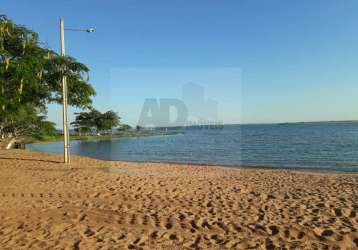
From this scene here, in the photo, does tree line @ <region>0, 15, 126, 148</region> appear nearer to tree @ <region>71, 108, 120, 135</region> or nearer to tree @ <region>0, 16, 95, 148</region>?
tree @ <region>0, 16, 95, 148</region>

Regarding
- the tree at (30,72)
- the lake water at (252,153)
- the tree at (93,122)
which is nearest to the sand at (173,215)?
the tree at (30,72)

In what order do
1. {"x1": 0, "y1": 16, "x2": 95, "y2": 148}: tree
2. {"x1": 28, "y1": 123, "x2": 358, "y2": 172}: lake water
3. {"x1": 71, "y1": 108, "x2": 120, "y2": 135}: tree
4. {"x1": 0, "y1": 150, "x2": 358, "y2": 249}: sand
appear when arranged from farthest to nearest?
{"x1": 71, "y1": 108, "x2": 120, "y2": 135}: tree
{"x1": 28, "y1": 123, "x2": 358, "y2": 172}: lake water
{"x1": 0, "y1": 16, "x2": 95, "y2": 148}: tree
{"x1": 0, "y1": 150, "x2": 358, "y2": 249}: sand

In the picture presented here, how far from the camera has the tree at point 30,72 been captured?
10656 mm

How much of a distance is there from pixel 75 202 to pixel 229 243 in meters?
4.53

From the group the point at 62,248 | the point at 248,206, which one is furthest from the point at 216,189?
the point at 62,248

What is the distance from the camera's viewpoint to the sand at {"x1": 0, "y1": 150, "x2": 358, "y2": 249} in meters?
4.78

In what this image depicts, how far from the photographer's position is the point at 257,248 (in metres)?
4.48

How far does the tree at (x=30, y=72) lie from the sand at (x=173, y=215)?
3.79 m

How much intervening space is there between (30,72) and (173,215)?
8.40m

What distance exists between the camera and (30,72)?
1079cm

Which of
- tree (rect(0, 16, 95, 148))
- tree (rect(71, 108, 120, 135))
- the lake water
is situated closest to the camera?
tree (rect(0, 16, 95, 148))

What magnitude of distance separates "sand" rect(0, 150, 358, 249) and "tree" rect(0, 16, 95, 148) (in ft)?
12.4

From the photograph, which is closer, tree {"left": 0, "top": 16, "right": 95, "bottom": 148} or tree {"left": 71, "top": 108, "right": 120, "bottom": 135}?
tree {"left": 0, "top": 16, "right": 95, "bottom": 148}

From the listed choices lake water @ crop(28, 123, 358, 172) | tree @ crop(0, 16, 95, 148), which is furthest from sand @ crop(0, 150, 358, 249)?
lake water @ crop(28, 123, 358, 172)
